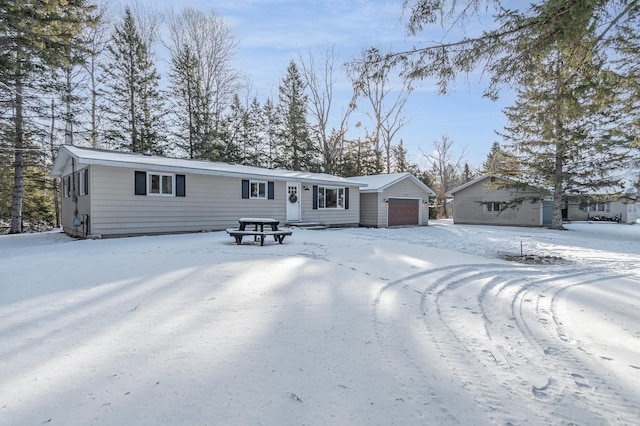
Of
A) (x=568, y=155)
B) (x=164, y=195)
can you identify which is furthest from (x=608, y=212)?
(x=164, y=195)

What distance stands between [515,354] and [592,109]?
4429 millimetres

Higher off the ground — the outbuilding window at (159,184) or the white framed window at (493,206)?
the outbuilding window at (159,184)

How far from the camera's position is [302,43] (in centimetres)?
2480

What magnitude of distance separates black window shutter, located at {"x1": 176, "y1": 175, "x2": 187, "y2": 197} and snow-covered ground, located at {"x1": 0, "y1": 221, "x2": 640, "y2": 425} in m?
6.28

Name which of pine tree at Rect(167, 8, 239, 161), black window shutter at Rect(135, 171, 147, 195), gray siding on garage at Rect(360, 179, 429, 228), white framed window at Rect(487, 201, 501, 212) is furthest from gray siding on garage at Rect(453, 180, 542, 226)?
black window shutter at Rect(135, 171, 147, 195)

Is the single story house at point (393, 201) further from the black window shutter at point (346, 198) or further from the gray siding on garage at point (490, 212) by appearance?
the gray siding on garage at point (490, 212)

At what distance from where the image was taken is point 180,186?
1143cm

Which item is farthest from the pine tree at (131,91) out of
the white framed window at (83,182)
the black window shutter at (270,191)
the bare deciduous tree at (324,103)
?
the bare deciduous tree at (324,103)

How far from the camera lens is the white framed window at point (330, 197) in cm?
1594

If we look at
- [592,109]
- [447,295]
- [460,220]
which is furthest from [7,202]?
[460,220]

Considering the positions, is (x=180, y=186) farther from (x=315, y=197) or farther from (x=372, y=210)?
(x=372, y=210)

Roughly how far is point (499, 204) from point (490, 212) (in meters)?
1.06

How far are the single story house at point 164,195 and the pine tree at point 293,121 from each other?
11203 millimetres

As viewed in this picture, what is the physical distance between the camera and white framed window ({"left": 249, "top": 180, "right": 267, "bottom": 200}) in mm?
13361
